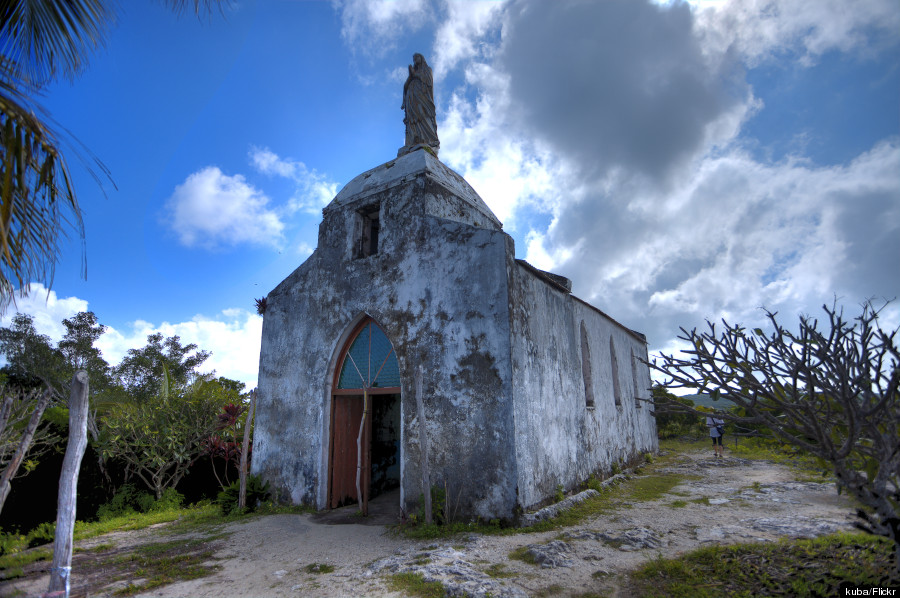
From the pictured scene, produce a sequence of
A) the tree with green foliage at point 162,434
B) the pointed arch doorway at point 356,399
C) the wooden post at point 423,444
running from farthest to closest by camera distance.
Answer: the tree with green foliage at point 162,434
the pointed arch doorway at point 356,399
the wooden post at point 423,444

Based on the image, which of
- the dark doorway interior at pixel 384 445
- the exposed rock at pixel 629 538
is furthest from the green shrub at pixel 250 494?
the exposed rock at pixel 629 538

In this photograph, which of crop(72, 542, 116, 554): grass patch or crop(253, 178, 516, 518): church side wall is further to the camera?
crop(253, 178, 516, 518): church side wall

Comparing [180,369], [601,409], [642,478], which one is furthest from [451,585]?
[180,369]

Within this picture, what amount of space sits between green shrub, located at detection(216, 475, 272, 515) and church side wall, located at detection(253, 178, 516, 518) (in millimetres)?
242

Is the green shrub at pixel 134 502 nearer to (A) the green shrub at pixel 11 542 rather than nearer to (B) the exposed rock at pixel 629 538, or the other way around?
(A) the green shrub at pixel 11 542

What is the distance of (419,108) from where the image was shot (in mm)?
10953

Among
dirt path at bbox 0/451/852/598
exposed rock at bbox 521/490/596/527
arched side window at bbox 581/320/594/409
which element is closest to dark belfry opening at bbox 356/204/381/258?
dirt path at bbox 0/451/852/598

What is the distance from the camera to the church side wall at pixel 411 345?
722 cm

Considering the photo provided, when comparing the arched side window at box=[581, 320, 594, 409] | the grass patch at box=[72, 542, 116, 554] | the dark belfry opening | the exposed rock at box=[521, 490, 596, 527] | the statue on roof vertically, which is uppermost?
the statue on roof

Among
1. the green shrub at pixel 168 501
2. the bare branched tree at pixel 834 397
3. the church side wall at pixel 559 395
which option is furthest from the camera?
the green shrub at pixel 168 501

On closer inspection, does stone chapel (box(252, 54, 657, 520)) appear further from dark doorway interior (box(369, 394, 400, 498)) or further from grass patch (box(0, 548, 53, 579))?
grass patch (box(0, 548, 53, 579))

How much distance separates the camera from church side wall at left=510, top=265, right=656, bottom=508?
24.4ft

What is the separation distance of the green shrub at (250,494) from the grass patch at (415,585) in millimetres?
5347

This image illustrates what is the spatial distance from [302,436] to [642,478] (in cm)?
834
